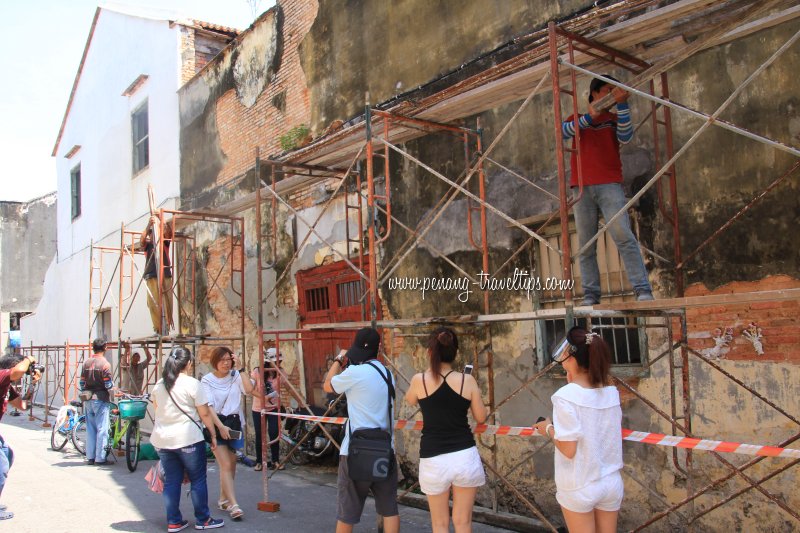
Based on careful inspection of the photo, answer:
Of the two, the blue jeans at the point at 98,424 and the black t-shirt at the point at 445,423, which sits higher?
the black t-shirt at the point at 445,423

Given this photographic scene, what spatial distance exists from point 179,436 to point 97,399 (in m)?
4.86

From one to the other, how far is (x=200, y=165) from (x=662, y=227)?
951 cm

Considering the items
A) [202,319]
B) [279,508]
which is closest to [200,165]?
[202,319]

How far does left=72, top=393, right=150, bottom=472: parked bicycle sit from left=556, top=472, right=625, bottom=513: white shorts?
288 inches

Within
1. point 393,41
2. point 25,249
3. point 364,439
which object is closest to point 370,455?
point 364,439

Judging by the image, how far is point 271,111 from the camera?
11.1 meters

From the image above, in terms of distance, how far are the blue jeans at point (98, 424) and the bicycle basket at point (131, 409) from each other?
339mm

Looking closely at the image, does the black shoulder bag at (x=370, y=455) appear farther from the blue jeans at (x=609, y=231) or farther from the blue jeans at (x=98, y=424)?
the blue jeans at (x=98, y=424)

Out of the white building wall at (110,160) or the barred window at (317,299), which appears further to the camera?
the white building wall at (110,160)

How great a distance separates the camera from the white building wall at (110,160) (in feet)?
47.3

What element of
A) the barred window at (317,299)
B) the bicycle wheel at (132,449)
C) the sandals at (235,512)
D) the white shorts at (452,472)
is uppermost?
the barred window at (317,299)

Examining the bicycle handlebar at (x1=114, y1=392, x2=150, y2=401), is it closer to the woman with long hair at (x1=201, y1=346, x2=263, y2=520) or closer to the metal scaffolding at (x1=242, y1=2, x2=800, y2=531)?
the woman with long hair at (x1=201, y1=346, x2=263, y2=520)

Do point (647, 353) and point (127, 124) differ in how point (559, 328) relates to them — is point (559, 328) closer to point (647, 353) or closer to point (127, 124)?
point (647, 353)

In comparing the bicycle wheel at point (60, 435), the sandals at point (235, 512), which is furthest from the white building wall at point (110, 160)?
the sandals at point (235, 512)
